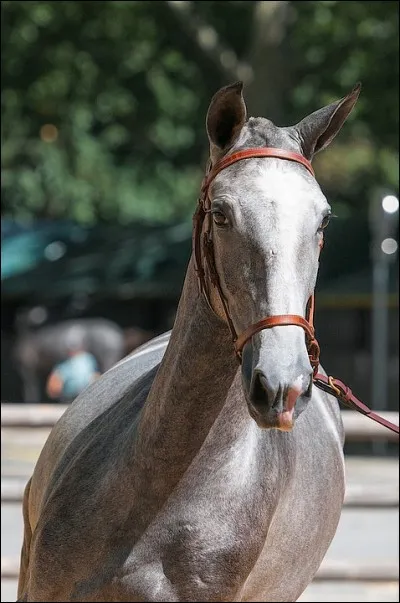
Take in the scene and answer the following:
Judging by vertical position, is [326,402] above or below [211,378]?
below

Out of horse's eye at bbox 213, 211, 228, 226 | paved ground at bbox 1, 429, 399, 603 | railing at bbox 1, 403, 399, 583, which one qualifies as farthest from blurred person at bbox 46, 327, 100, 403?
horse's eye at bbox 213, 211, 228, 226

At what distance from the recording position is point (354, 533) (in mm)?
8492

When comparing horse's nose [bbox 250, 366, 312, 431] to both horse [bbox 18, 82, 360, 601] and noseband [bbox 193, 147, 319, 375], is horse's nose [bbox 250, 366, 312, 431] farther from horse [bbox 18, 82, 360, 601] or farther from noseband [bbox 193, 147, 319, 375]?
noseband [bbox 193, 147, 319, 375]

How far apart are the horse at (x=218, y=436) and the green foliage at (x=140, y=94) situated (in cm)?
1221

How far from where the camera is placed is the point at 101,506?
3.22m

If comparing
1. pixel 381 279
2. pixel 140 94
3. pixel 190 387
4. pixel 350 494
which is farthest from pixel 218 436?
pixel 140 94

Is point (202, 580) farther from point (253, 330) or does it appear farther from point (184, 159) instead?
point (184, 159)

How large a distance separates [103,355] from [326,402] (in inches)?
454

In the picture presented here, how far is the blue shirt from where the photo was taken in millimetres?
13602

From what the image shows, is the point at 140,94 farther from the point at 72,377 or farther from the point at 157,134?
the point at 72,377

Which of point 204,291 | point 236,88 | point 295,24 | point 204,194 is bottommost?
point 204,291

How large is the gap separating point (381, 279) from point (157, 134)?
8276 mm

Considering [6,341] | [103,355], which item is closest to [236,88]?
[103,355]

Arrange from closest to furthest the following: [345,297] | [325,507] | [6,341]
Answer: [325,507] → [345,297] → [6,341]
